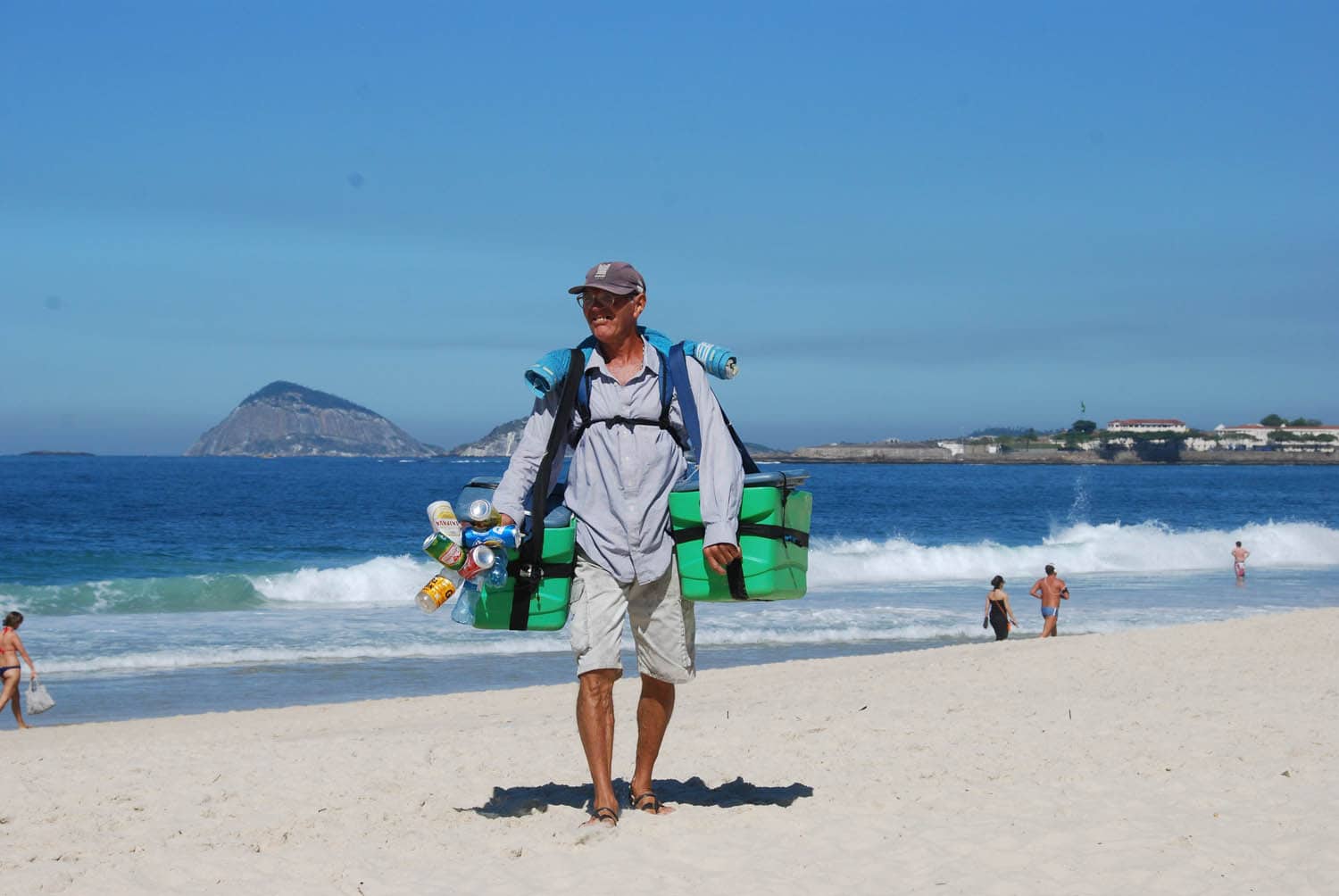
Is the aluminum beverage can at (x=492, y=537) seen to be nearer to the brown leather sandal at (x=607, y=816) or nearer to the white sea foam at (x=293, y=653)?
the brown leather sandal at (x=607, y=816)

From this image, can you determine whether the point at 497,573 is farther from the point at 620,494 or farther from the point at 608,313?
the point at 608,313

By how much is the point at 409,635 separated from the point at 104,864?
13.9 metres

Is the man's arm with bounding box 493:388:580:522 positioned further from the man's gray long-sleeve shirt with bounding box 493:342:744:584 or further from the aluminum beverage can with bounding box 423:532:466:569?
the aluminum beverage can with bounding box 423:532:466:569

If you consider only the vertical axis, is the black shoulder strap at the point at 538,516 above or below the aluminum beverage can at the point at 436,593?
above

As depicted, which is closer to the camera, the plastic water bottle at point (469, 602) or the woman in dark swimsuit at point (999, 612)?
the plastic water bottle at point (469, 602)

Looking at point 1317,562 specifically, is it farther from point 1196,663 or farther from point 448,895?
point 448,895

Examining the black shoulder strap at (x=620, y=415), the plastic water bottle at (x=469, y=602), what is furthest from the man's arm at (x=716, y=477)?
the plastic water bottle at (x=469, y=602)

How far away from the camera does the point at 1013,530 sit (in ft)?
178

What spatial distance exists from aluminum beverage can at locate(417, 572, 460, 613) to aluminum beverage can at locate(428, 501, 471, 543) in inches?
6.0

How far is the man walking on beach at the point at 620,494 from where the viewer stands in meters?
5.03

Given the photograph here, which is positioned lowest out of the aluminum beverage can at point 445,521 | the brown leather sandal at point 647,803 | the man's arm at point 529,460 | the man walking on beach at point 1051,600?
the man walking on beach at point 1051,600

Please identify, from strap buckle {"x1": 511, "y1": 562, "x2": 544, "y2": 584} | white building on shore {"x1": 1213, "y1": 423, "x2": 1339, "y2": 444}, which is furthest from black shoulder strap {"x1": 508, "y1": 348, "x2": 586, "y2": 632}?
white building on shore {"x1": 1213, "y1": 423, "x2": 1339, "y2": 444}

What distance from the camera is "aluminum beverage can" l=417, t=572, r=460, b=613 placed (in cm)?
494

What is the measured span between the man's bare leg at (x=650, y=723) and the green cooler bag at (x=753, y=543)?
1.51 ft
